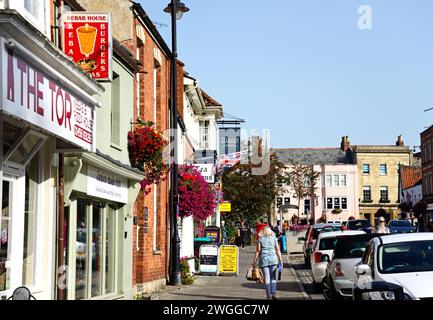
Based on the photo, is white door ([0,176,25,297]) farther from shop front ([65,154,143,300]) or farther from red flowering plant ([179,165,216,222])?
red flowering plant ([179,165,216,222])

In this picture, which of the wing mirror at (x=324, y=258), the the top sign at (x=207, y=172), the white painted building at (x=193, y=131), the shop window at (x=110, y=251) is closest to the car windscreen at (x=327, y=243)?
the wing mirror at (x=324, y=258)

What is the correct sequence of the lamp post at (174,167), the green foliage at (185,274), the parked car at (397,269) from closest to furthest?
the parked car at (397,269)
the lamp post at (174,167)
the green foliage at (185,274)

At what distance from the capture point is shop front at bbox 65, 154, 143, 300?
471 inches

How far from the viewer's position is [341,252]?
15719 mm

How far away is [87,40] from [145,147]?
4880mm

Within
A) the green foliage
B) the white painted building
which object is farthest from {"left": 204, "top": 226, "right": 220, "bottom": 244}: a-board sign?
the green foliage

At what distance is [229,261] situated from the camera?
25531 mm

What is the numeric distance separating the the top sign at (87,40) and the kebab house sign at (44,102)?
4.78ft

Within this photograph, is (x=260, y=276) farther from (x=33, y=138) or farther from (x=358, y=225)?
(x=358, y=225)

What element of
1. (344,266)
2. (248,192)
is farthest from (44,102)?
(248,192)

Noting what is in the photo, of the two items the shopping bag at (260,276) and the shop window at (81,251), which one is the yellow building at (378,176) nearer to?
the shopping bag at (260,276)

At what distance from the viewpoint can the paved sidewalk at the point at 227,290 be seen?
699 inches
